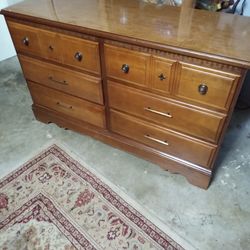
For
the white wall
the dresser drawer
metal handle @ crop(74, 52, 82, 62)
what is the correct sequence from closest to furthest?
1. the dresser drawer
2. metal handle @ crop(74, 52, 82, 62)
3. the white wall

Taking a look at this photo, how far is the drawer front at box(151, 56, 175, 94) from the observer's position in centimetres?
106

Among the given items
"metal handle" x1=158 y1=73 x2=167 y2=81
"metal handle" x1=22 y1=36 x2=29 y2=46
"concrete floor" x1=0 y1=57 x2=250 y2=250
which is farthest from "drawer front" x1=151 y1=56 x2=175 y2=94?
"metal handle" x1=22 y1=36 x2=29 y2=46

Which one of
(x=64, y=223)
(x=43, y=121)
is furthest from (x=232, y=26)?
(x=43, y=121)

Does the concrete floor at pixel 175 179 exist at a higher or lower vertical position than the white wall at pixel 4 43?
lower

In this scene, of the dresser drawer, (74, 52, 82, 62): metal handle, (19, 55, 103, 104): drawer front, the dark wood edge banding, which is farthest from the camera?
(19, 55, 103, 104): drawer front

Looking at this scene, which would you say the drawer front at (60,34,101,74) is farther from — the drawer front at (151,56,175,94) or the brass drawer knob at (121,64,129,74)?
the drawer front at (151,56,175,94)

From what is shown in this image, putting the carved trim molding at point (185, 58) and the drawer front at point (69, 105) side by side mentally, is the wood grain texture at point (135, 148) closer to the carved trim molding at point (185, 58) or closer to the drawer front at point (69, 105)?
the drawer front at point (69, 105)

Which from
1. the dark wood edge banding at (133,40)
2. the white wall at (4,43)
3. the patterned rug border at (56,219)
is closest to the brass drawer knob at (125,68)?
the dark wood edge banding at (133,40)

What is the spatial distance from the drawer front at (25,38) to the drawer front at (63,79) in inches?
2.6

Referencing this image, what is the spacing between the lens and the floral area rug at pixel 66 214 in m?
1.21

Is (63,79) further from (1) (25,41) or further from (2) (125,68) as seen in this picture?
(2) (125,68)

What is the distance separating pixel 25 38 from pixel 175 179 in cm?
114

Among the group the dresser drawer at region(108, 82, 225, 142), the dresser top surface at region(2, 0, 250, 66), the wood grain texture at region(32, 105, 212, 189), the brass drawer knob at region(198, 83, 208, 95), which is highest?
the dresser top surface at region(2, 0, 250, 66)

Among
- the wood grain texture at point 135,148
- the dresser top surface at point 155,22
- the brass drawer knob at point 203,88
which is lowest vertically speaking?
the wood grain texture at point 135,148
